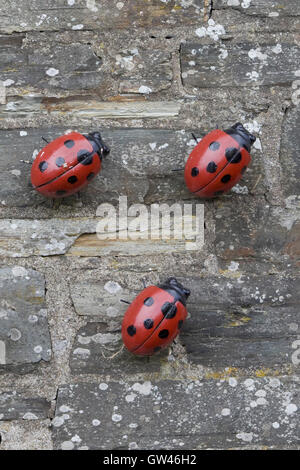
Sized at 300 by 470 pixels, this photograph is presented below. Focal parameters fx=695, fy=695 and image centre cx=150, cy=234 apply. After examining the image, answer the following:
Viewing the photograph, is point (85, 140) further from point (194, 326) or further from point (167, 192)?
point (194, 326)

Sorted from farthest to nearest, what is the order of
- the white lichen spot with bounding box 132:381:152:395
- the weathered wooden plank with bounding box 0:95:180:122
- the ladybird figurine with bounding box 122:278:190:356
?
1. the weathered wooden plank with bounding box 0:95:180:122
2. the white lichen spot with bounding box 132:381:152:395
3. the ladybird figurine with bounding box 122:278:190:356

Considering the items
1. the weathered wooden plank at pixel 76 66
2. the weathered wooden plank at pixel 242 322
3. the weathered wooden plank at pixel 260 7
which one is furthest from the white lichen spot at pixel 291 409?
the weathered wooden plank at pixel 260 7

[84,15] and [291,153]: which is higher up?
[84,15]

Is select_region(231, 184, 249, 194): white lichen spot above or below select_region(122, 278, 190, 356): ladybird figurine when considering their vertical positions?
above

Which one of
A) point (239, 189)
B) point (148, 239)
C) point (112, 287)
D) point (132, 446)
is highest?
point (239, 189)

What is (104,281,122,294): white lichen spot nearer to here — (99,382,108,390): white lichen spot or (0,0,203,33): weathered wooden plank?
(99,382,108,390): white lichen spot

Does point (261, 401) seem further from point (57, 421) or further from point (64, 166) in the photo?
point (64, 166)

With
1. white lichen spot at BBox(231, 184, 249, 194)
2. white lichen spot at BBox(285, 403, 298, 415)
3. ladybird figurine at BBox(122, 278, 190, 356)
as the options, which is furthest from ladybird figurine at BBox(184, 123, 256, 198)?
white lichen spot at BBox(285, 403, 298, 415)

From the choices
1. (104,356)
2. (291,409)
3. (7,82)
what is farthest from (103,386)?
(7,82)
